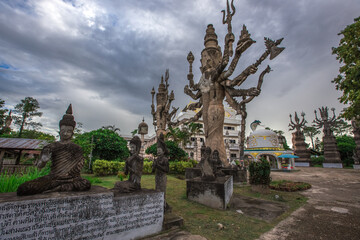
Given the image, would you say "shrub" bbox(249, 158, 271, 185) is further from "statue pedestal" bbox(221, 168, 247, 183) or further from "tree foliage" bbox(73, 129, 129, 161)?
"tree foliage" bbox(73, 129, 129, 161)

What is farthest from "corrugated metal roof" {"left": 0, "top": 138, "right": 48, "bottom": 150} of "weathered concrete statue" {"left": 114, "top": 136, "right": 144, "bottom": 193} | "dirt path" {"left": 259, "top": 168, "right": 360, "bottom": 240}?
"dirt path" {"left": 259, "top": 168, "right": 360, "bottom": 240}

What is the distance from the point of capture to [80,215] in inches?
98.0

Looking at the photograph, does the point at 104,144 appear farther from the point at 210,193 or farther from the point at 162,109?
the point at 210,193

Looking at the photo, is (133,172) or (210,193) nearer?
(133,172)

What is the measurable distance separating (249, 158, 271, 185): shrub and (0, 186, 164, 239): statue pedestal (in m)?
5.82

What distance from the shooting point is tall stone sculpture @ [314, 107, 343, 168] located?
26.2 m

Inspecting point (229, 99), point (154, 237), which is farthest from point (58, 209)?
point (229, 99)

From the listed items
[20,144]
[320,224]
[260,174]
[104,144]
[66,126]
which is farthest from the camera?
[104,144]

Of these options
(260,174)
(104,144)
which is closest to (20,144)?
(104,144)

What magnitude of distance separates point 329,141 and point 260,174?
91.4 feet

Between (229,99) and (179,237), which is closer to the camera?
(179,237)

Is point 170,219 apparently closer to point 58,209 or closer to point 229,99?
point 58,209

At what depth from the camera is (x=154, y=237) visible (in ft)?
9.87

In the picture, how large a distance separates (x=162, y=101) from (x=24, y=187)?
1594cm
